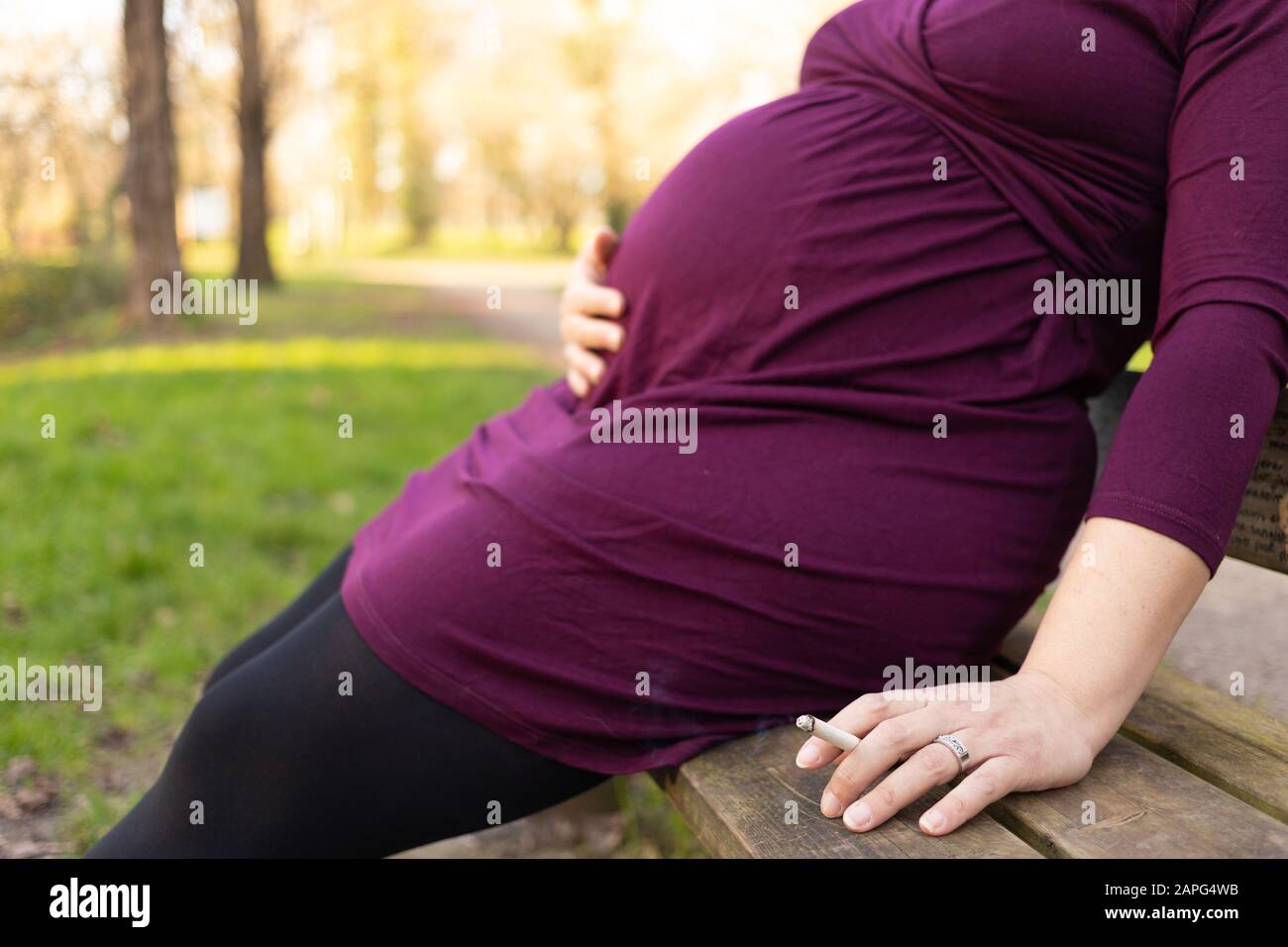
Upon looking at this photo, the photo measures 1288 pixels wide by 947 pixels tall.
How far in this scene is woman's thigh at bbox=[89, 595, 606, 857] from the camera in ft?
4.19

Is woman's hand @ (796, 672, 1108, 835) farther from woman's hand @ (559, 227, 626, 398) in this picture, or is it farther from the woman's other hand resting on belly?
woman's hand @ (559, 227, 626, 398)

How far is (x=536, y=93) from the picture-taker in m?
24.4

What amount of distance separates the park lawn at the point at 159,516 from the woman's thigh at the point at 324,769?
54.0 inches

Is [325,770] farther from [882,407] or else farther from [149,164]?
[149,164]

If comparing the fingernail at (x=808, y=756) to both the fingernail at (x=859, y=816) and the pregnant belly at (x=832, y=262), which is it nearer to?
the fingernail at (x=859, y=816)

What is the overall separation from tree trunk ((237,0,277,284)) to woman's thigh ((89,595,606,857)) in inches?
548

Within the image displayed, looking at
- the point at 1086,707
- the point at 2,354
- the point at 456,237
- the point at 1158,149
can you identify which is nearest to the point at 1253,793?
the point at 1086,707

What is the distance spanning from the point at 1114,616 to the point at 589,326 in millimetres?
823

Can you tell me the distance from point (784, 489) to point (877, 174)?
444 mm

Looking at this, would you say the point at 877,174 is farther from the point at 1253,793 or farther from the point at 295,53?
the point at 295,53

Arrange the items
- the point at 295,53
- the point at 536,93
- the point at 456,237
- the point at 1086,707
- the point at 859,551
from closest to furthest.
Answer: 1. the point at 1086,707
2. the point at 859,551
3. the point at 295,53
4. the point at 536,93
5. the point at 456,237

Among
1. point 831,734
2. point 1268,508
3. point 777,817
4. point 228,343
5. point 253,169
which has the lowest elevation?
point 777,817

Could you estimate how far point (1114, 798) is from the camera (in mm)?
1178

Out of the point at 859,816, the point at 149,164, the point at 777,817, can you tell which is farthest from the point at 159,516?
the point at 149,164
